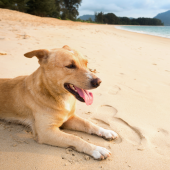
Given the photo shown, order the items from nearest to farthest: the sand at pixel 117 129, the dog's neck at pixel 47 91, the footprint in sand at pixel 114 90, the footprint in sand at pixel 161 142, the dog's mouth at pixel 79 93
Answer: the sand at pixel 117 129 → the footprint in sand at pixel 161 142 → the dog's mouth at pixel 79 93 → the dog's neck at pixel 47 91 → the footprint in sand at pixel 114 90

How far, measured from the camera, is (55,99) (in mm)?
2453

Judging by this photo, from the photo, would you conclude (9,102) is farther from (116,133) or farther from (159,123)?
(159,123)

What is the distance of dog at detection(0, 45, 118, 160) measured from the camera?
87.9 inches

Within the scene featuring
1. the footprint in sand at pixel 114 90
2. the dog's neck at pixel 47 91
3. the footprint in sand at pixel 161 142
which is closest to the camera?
the footprint in sand at pixel 161 142

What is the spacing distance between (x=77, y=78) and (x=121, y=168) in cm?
127

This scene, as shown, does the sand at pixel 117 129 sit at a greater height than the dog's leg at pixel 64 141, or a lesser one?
lesser

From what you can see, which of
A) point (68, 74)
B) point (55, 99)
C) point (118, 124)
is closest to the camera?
point (68, 74)

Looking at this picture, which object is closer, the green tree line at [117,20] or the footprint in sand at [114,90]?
the footprint in sand at [114,90]

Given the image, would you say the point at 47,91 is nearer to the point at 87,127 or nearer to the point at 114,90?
the point at 87,127

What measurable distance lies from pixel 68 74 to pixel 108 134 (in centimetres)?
109

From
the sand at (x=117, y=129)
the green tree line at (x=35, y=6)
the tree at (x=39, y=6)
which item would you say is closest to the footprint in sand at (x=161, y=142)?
the sand at (x=117, y=129)

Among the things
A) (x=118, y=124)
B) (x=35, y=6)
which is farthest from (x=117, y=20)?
(x=118, y=124)

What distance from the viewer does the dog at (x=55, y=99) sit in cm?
223

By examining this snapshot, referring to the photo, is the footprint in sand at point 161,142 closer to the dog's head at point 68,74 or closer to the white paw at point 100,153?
the white paw at point 100,153
